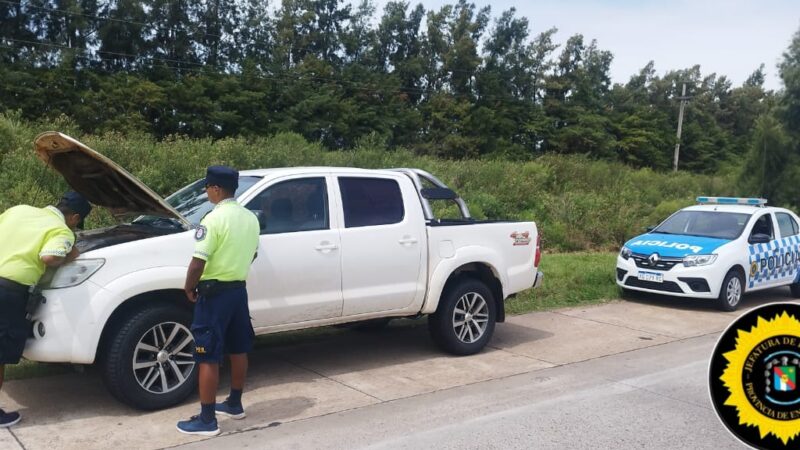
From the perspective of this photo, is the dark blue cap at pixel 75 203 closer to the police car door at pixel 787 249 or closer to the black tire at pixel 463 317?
the black tire at pixel 463 317

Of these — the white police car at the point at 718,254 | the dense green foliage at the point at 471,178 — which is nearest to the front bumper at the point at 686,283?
the white police car at the point at 718,254

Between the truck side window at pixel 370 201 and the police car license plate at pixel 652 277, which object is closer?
Answer: the truck side window at pixel 370 201

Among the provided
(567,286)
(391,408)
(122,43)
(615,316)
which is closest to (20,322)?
(391,408)

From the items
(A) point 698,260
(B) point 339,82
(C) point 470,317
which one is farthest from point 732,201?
(B) point 339,82

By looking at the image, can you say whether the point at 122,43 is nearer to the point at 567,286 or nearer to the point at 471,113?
the point at 471,113

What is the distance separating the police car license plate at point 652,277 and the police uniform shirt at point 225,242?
7.57 m

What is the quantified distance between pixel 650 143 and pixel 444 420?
57443mm

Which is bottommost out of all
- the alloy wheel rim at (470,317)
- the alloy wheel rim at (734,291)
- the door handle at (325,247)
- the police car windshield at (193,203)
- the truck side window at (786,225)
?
the alloy wheel rim at (734,291)

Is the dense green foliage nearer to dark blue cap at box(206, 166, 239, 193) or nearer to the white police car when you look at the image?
the white police car

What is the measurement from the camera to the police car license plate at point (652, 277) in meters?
10.7

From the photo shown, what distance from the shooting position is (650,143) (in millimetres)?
58469

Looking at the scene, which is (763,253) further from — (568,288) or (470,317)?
(470,317)

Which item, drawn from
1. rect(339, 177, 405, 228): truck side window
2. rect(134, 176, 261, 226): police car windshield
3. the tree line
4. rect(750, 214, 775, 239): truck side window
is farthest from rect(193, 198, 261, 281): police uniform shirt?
the tree line

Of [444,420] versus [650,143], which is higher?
[650,143]
